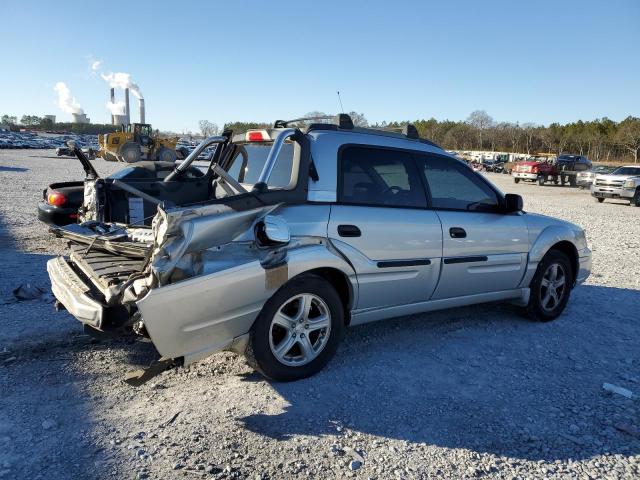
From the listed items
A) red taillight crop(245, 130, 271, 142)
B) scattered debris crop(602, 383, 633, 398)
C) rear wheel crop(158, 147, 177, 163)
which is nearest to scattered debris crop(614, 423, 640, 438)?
scattered debris crop(602, 383, 633, 398)

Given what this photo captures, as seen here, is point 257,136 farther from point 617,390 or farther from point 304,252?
point 617,390

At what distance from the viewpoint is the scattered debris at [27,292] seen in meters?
5.15

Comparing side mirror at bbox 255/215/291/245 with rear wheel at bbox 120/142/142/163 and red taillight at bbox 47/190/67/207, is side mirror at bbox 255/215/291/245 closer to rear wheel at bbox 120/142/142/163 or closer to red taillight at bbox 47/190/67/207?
red taillight at bbox 47/190/67/207

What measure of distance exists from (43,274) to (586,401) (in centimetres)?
586

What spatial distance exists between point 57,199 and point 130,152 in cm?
2442

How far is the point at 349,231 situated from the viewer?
368cm

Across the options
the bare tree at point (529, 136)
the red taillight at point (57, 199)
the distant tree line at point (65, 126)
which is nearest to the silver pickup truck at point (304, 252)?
the red taillight at point (57, 199)

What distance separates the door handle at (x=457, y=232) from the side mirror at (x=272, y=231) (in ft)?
5.29

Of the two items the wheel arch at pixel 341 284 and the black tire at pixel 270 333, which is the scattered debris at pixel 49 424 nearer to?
the black tire at pixel 270 333

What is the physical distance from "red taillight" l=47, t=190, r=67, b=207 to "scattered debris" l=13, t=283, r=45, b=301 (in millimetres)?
3442

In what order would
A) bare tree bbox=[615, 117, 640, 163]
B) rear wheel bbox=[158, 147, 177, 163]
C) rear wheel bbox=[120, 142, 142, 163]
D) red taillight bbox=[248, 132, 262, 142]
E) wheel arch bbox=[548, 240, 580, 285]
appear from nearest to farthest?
1. red taillight bbox=[248, 132, 262, 142]
2. wheel arch bbox=[548, 240, 580, 285]
3. rear wheel bbox=[158, 147, 177, 163]
4. rear wheel bbox=[120, 142, 142, 163]
5. bare tree bbox=[615, 117, 640, 163]

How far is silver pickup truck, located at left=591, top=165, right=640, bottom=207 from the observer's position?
799 inches

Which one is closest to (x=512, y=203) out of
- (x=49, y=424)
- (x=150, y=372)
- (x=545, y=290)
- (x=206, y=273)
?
(x=545, y=290)

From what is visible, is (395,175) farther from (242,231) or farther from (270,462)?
(270,462)
